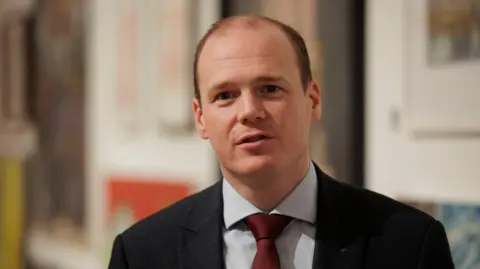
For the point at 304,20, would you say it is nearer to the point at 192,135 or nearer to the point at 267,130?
the point at 192,135

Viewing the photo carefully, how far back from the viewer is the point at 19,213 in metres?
2.35

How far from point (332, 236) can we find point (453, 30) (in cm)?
53

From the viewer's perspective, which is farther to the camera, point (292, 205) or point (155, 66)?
point (155, 66)

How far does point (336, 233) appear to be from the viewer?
88 centimetres

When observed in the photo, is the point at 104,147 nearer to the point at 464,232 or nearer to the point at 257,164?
the point at 464,232

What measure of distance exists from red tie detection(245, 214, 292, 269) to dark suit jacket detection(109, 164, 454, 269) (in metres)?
0.05

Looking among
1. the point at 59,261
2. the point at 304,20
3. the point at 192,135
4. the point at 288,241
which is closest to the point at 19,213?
the point at 59,261

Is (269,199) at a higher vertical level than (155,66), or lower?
lower

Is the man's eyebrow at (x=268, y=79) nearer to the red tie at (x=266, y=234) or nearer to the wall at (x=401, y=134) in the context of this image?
the red tie at (x=266, y=234)

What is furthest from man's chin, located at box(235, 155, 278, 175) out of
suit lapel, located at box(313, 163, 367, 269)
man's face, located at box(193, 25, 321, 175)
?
suit lapel, located at box(313, 163, 367, 269)

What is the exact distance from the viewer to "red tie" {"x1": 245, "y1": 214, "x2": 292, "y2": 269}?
2.85ft

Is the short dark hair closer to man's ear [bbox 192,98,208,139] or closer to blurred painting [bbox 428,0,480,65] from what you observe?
man's ear [bbox 192,98,208,139]

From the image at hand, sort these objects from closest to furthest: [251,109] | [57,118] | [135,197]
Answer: [251,109] < [135,197] < [57,118]

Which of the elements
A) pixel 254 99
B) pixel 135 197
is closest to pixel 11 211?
pixel 135 197
